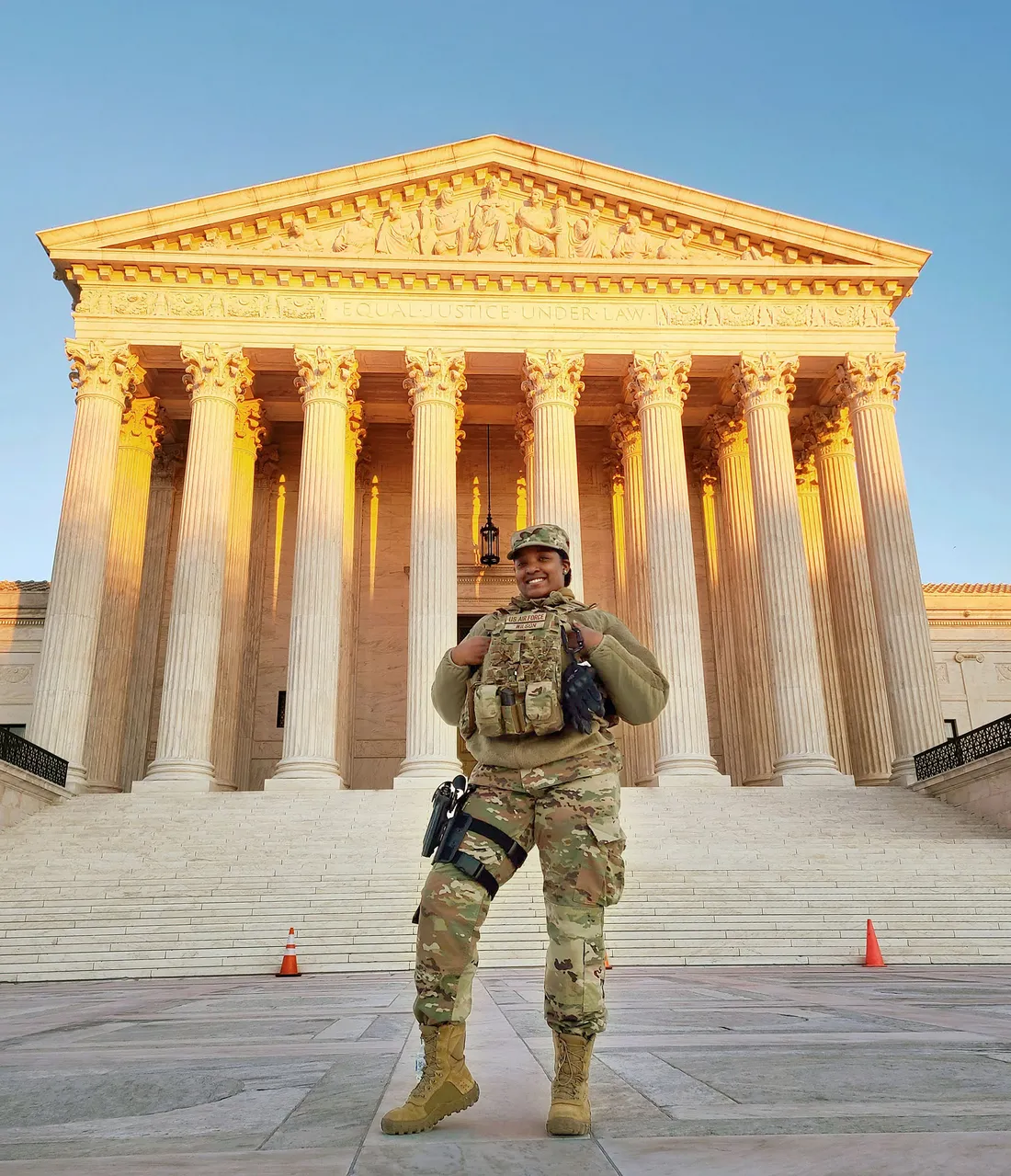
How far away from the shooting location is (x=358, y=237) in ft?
85.0

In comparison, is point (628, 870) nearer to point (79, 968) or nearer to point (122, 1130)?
point (79, 968)

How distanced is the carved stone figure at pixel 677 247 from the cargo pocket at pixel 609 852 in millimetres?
24524

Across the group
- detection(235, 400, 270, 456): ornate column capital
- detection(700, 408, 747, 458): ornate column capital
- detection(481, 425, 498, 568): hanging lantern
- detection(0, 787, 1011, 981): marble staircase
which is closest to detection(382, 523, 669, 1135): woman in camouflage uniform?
detection(0, 787, 1011, 981): marble staircase

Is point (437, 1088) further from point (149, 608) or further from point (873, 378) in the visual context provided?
point (149, 608)

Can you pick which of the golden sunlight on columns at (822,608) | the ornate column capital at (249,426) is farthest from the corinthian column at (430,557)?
the golden sunlight on columns at (822,608)

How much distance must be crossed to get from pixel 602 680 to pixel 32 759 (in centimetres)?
1953

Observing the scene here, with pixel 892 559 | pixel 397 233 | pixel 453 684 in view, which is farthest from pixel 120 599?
pixel 453 684

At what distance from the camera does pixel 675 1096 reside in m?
3.37

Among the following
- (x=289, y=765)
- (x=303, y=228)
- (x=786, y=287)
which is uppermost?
(x=303, y=228)

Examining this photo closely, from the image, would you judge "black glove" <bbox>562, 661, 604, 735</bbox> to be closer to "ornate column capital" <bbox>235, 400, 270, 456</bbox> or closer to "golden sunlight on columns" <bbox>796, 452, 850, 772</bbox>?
"golden sunlight on columns" <bbox>796, 452, 850, 772</bbox>

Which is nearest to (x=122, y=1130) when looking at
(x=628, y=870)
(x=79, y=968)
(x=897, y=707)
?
(x=79, y=968)

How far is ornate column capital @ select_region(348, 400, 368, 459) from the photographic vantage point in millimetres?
27281

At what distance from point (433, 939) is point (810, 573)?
26888 millimetres

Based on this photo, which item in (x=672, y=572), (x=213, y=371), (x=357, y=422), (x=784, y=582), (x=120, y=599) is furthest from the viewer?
(x=357, y=422)
